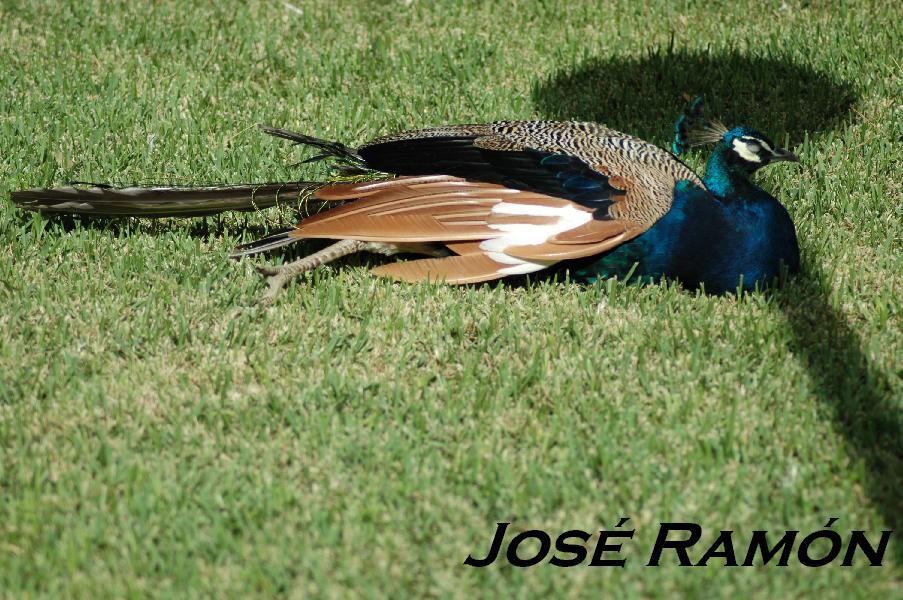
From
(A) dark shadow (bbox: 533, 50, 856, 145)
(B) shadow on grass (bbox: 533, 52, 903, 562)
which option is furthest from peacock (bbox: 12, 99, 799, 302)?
(A) dark shadow (bbox: 533, 50, 856, 145)

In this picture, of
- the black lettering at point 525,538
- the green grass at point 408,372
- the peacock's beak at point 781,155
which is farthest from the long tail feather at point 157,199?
the black lettering at point 525,538

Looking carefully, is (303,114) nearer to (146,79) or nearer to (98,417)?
(146,79)

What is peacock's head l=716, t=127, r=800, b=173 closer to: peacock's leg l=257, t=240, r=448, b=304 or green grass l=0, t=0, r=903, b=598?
green grass l=0, t=0, r=903, b=598

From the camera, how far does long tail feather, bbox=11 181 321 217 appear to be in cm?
433

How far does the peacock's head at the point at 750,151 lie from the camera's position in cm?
428

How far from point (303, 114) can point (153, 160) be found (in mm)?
860

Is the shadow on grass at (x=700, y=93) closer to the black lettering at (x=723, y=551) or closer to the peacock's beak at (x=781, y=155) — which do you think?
the peacock's beak at (x=781, y=155)

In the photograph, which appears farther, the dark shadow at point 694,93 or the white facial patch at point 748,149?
the dark shadow at point 694,93

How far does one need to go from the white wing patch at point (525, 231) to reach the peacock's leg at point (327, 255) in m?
0.24

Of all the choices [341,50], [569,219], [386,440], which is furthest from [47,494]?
[341,50]

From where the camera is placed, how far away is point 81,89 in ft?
19.2

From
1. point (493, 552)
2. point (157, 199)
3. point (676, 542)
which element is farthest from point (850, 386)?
point (157, 199)

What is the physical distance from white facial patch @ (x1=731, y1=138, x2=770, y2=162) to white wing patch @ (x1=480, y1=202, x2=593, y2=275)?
0.71m

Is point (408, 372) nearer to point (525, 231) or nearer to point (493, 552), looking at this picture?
point (525, 231)
